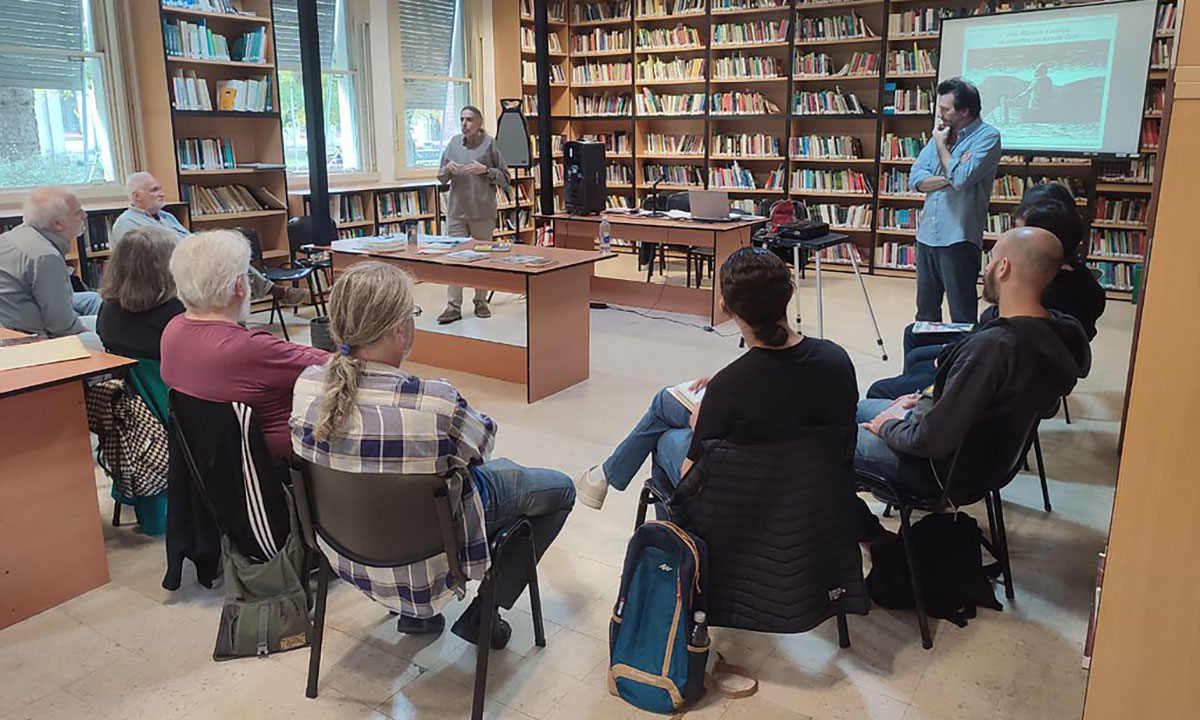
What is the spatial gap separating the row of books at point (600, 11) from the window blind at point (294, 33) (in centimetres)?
309

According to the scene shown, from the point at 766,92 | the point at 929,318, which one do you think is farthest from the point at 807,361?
the point at 766,92

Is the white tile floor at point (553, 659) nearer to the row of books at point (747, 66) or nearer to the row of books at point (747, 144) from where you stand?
the row of books at point (747, 144)

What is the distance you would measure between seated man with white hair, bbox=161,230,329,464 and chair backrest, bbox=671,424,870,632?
1.13 m

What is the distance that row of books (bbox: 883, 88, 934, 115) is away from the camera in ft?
25.4

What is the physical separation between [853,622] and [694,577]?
0.75 meters

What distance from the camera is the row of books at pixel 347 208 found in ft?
24.3

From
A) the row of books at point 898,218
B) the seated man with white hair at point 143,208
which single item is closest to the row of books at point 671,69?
the row of books at point 898,218

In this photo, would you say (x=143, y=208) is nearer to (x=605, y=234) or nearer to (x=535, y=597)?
(x=605, y=234)

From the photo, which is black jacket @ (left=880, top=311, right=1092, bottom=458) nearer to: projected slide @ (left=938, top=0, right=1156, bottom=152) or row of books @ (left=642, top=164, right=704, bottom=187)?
projected slide @ (left=938, top=0, right=1156, bottom=152)

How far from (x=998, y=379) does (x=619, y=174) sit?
314 inches

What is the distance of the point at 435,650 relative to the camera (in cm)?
236

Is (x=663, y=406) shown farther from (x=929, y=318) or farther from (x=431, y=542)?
(x=929, y=318)

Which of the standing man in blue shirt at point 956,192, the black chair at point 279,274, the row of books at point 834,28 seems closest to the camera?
the standing man in blue shirt at point 956,192

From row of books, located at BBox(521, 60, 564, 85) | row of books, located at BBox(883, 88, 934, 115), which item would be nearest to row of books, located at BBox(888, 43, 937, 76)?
row of books, located at BBox(883, 88, 934, 115)
